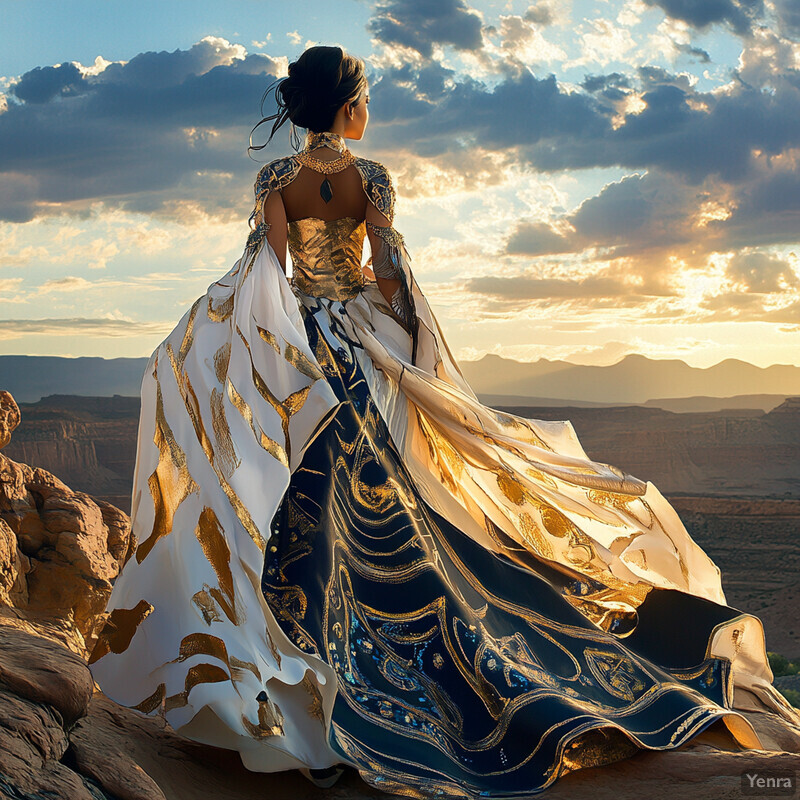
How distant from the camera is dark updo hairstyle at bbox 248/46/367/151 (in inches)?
144

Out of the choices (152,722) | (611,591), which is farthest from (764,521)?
(152,722)

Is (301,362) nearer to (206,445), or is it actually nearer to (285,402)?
(285,402)

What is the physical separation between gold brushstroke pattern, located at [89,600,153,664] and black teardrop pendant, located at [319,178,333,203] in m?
1.88

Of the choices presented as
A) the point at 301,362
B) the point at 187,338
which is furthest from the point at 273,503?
the point at 187,338

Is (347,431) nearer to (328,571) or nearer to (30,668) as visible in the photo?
(328,571)

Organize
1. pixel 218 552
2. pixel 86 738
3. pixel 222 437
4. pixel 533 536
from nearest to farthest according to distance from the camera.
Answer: pixel 86 738 → pixel 218 552 → pixel 222 437 → pixel 533 536

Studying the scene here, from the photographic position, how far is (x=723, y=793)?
2793mm

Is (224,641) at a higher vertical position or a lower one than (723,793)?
higher

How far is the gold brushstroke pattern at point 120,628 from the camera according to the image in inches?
117

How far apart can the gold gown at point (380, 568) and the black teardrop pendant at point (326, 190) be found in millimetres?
125

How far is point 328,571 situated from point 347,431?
61 centimetres

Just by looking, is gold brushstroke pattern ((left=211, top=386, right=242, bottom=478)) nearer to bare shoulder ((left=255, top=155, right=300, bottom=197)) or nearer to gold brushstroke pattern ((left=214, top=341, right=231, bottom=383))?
gold brushstroke pattern ((left=214, top=341, right=231, bottom=383))

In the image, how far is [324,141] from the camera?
3.71 metres

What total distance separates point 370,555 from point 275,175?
5.57 feet
